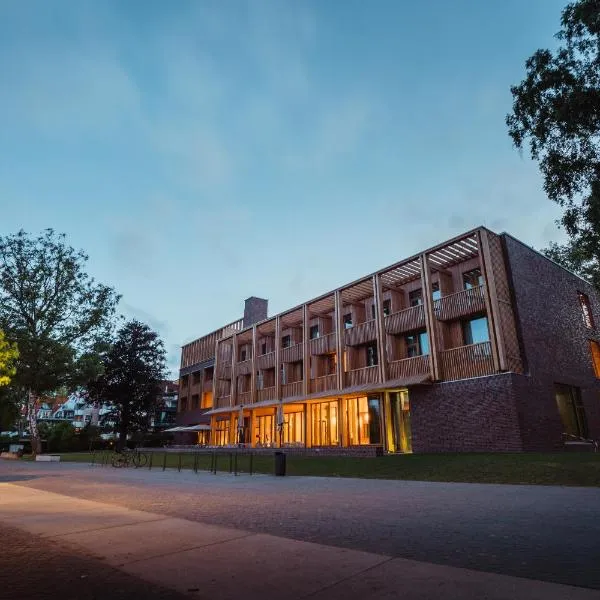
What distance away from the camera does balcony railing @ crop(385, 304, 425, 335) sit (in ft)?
78.3

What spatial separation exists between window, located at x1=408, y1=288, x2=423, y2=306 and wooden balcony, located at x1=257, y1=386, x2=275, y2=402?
1365 cm

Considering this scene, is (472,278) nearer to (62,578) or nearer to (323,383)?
(323,383)

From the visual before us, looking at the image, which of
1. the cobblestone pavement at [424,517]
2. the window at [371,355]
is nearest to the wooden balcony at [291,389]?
the window at [371,355]

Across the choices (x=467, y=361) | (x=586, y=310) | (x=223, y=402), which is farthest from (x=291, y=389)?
(x=586, y=310)

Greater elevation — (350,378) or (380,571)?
(350,378)

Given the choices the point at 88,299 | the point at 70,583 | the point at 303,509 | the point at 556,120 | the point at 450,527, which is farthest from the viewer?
the point at 88,299

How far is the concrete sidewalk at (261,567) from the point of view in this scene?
11.7 feet

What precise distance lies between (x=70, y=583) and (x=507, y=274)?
22.0 meters

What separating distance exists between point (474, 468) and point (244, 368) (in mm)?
26383

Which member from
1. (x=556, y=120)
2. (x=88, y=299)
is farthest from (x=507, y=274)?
(x=88, y=299)

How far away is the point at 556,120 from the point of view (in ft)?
44.0

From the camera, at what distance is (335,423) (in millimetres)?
29375

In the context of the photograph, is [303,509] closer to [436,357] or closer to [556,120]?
[556,120]

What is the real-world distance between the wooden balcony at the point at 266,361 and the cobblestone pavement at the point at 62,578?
30.1 m
